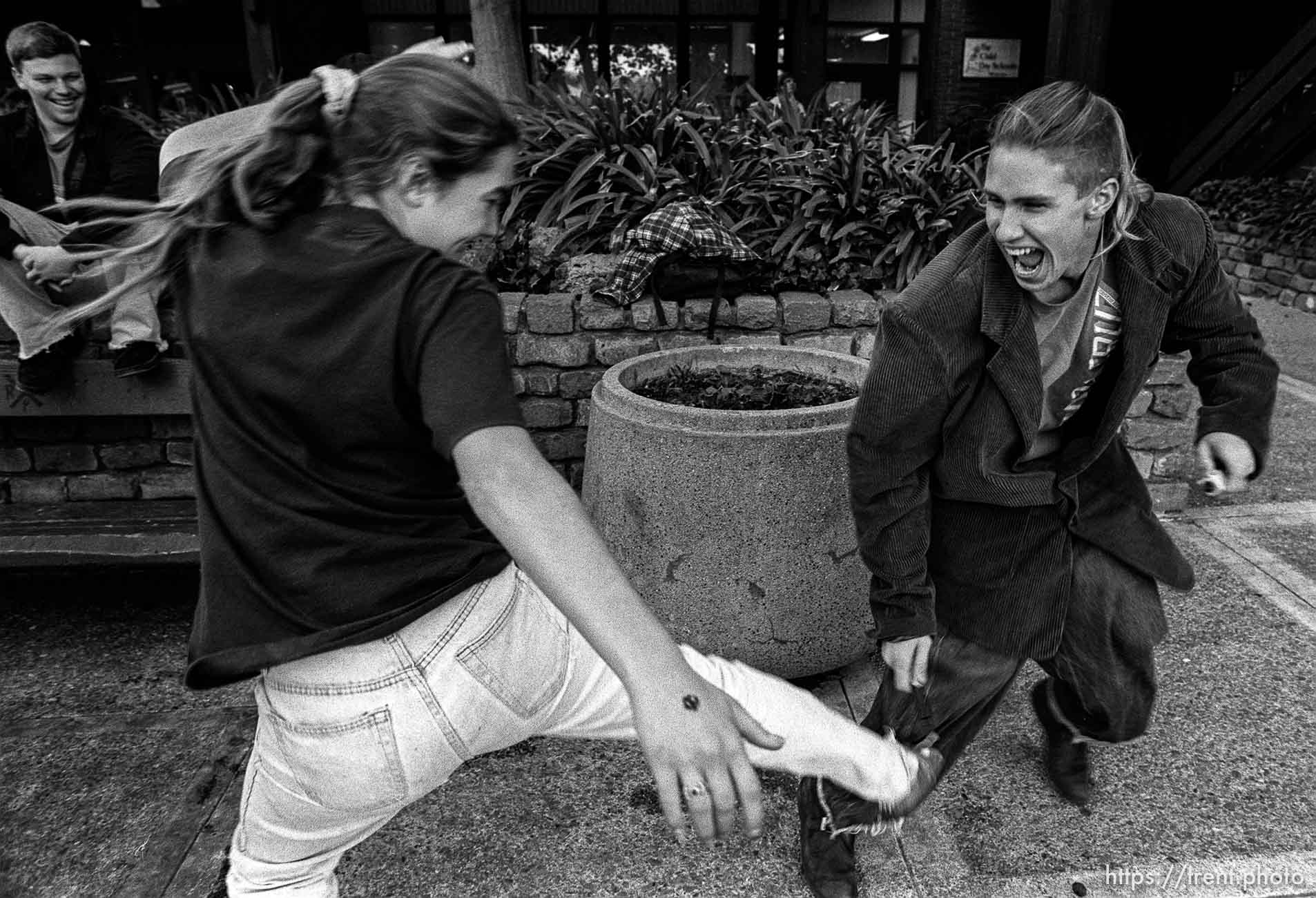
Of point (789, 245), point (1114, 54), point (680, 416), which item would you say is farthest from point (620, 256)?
point (1114, 54)

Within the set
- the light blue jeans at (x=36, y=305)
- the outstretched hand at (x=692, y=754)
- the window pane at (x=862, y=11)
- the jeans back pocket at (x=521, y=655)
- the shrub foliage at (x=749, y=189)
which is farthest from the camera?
the window pane at (x=862, y=11)

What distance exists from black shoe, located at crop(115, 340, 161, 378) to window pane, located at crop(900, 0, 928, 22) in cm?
1236

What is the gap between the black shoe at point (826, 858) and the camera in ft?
7.61

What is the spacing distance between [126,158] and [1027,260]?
11.4 ft

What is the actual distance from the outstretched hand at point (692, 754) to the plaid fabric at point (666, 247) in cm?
300

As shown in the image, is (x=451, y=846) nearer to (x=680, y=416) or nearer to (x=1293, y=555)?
(x=680, y=416)

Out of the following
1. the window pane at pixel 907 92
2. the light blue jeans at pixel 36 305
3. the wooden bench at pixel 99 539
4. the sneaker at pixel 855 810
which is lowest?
the sneaker at pixel 855 810

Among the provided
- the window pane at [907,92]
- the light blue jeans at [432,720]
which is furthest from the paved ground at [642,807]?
the window pane at [907,92]

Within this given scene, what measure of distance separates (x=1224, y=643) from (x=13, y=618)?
4.31m

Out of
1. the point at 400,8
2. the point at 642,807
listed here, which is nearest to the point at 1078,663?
the point at 642,807

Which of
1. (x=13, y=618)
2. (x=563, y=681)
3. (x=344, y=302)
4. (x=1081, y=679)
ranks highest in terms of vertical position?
(x=344, y=302)

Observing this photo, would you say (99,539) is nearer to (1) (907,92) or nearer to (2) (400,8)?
(2) (400,8)

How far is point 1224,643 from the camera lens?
11.3 feet

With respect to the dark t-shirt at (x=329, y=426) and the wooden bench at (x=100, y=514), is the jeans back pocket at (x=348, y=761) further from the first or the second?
the wooden bench at (x=100, y=514)
